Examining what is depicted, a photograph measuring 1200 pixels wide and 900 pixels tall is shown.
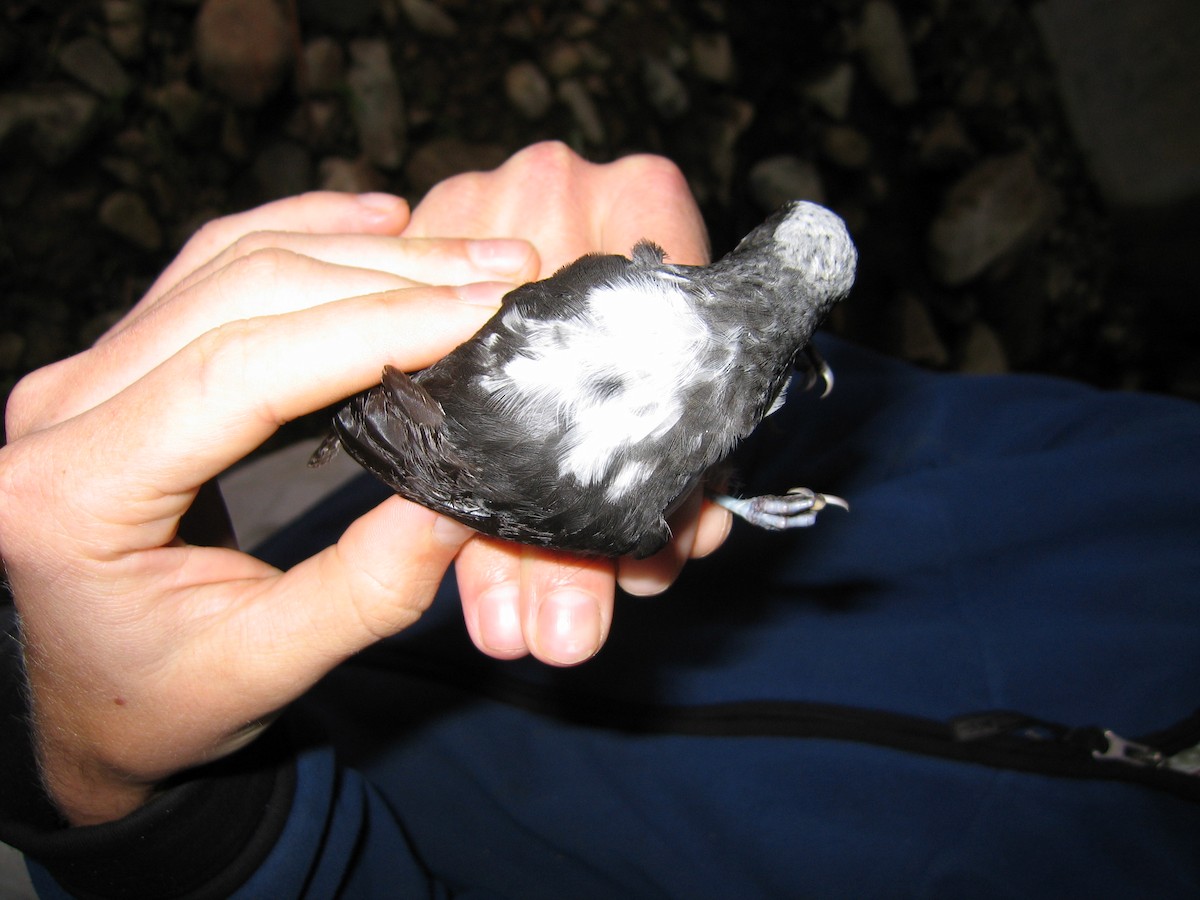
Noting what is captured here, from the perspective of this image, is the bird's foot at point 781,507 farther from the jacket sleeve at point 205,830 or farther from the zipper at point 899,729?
the jacket sleeve at point 205,830

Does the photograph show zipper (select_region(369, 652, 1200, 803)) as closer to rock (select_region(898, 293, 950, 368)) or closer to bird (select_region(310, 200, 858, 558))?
bird (select_region(310, 200, 858, 558))

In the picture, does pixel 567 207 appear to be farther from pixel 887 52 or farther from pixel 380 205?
pixel 887 52

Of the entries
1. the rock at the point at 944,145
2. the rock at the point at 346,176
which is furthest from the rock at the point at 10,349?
the rock at the point at 944,145

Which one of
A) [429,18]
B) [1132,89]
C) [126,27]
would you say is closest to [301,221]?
[126,27]

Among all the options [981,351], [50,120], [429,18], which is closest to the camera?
[50,120]

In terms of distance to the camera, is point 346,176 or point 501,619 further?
point 346,176

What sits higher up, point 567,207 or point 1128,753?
point 567,207

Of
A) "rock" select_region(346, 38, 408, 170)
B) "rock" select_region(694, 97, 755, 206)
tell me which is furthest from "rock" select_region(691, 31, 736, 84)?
"rock" select_region(346, 38, 408, 170)
